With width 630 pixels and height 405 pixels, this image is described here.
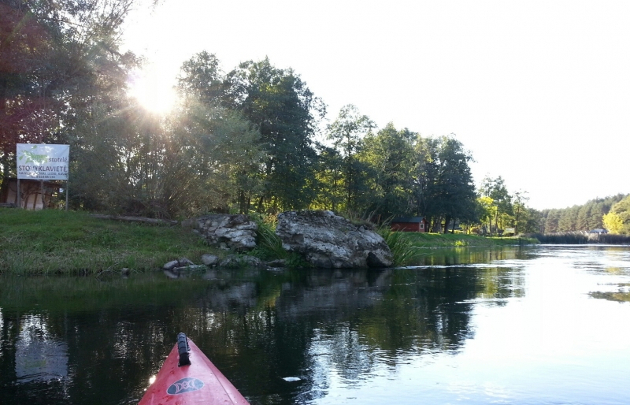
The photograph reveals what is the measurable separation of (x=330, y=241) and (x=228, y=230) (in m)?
5.03

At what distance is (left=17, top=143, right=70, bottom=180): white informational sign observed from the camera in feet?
81.1

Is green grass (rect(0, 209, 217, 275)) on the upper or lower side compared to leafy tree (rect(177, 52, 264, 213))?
lower

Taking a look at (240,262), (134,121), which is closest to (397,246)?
(240,262)

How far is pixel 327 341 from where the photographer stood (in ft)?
28.6

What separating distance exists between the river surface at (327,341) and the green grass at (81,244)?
2021 millimetres

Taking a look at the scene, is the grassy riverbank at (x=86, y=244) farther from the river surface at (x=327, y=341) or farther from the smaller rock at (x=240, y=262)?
the river surface at (x=327, y=341)

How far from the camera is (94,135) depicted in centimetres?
2386

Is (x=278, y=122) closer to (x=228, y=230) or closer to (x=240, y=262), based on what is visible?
(x=228, y=230)

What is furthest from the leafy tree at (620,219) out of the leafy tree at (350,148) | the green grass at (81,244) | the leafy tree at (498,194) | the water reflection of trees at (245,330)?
the water reflection of trees at (245,330)

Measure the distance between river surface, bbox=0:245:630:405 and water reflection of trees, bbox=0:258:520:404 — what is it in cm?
3

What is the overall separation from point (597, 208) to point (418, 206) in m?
134

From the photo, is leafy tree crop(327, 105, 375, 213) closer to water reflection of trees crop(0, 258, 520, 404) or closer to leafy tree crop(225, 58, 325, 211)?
leafy tree crop(225, 58, 325, 211)

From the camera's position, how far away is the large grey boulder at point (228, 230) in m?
24.1

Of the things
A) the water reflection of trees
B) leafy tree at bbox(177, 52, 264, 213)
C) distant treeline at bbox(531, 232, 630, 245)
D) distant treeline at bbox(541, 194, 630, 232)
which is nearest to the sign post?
leafy tree at bbox(177, 52, 264, 213)
